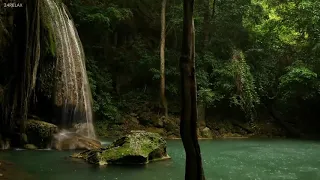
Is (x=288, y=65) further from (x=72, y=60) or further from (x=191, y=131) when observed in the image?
(x=191, y=131)

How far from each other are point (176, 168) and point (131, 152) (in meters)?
1.27

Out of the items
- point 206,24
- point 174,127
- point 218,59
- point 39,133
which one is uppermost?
point 206,24

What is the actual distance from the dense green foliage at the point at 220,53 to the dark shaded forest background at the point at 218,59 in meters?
0.06

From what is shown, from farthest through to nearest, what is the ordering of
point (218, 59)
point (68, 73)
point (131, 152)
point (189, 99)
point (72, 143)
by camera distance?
1. point (218, 59)
2. point (68, 73)
3. point (72, 143)
4. point (131, 152)
5. point (189, 99)

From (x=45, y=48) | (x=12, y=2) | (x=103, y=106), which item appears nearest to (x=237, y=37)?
(x=103, y=106)

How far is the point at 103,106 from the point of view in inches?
797

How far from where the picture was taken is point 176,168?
9625 mm

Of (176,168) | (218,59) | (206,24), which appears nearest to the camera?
(176,168)

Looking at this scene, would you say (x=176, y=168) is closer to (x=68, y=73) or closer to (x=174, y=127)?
(x=68, y=73)

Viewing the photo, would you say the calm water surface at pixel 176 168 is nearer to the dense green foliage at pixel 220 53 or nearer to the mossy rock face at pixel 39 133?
the mossy rock face at pixel 39 133

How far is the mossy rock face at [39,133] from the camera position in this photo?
12938mm

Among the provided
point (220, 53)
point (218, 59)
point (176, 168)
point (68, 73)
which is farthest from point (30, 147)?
point (220, 53)

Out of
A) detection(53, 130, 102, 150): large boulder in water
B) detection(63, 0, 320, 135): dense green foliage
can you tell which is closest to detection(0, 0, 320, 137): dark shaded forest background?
detection(63, 0, 320, 135): dense green foliage

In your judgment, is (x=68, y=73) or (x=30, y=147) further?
(x=68, y=73)
